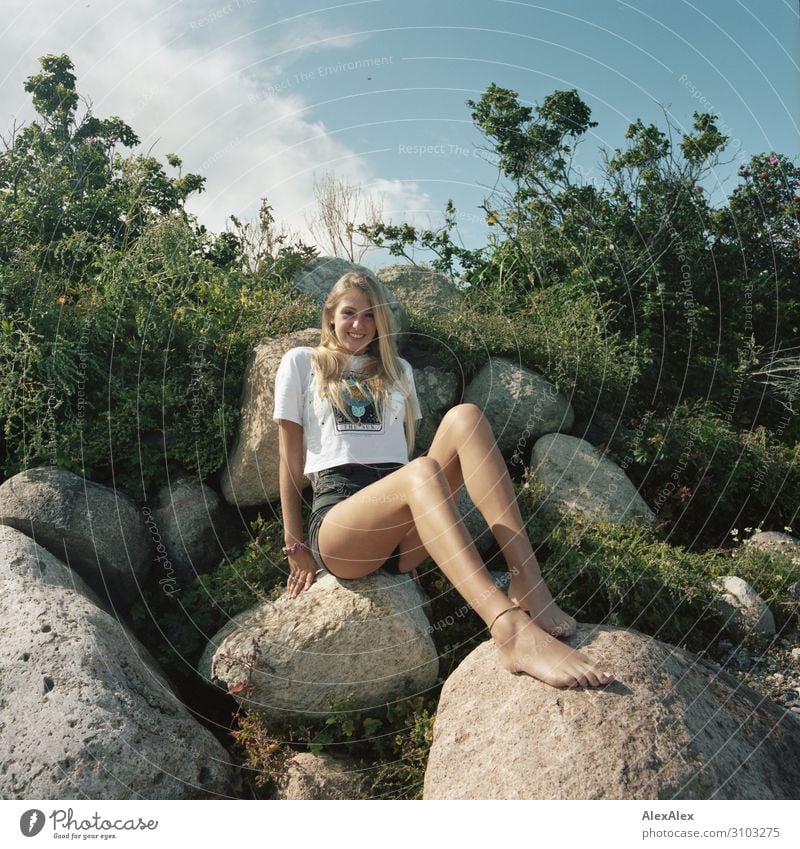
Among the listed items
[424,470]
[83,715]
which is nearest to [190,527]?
[83,715]

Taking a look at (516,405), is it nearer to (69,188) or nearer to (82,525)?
(82,525)

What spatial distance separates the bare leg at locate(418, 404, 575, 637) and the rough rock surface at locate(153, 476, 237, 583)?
2.02m

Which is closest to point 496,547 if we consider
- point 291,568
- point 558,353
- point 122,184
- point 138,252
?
point 291,568

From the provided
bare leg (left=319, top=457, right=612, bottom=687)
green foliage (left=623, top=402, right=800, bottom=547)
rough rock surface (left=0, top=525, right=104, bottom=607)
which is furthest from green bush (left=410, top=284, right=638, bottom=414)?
rough rock surface (left=0, top=525, right=104, bottom=607)

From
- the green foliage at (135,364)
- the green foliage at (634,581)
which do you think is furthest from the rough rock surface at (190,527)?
the green foliage at (634,581)

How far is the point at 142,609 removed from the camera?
4.98 meters

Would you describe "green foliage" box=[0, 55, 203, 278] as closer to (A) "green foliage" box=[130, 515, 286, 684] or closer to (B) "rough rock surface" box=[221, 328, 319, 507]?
(B) "rough rock surface" box=[221, 328, 319, 507]

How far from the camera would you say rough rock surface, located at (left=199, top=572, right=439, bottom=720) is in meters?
4.18

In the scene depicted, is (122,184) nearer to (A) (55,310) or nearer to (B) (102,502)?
(A) (55,310)

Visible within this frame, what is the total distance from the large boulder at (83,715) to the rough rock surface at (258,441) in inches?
58.2

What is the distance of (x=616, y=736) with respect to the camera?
312 cm

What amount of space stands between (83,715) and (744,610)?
4296 millimetres
